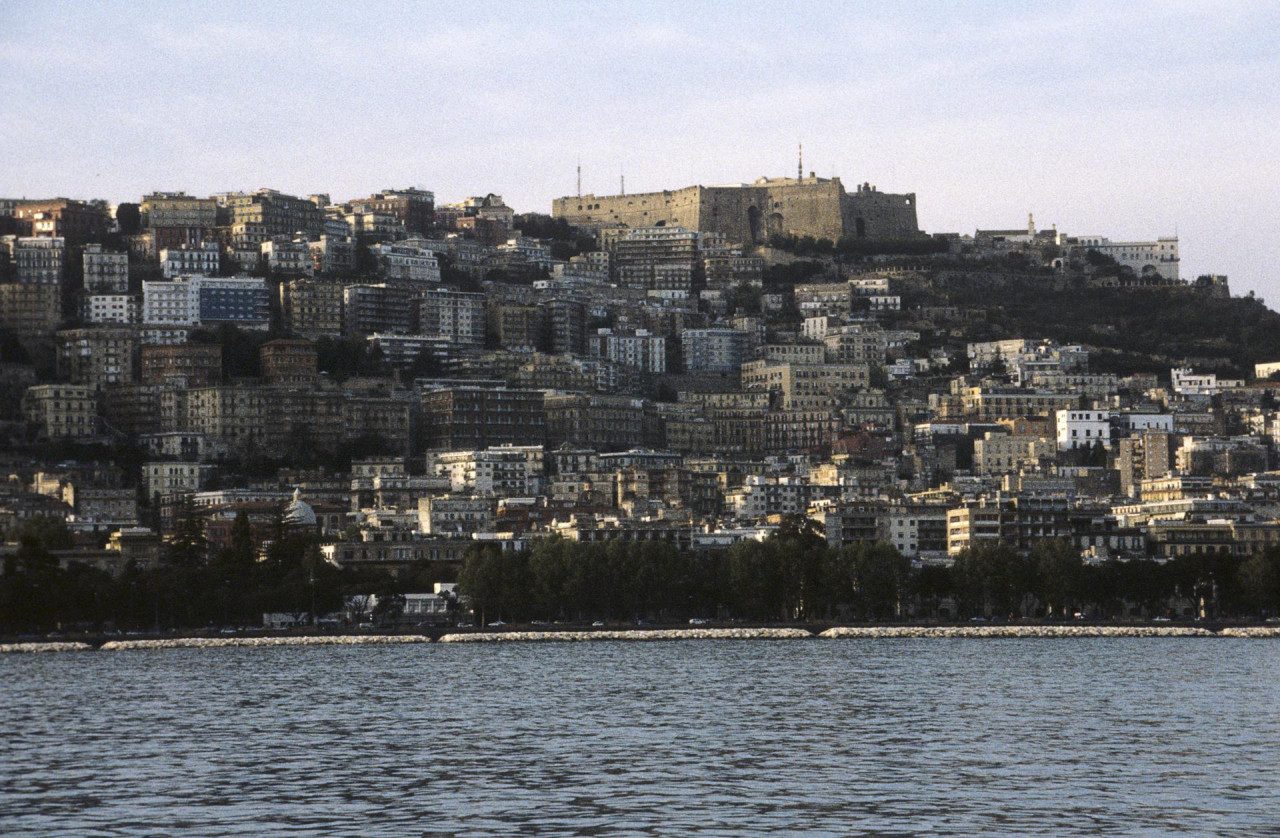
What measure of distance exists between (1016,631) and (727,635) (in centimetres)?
1205

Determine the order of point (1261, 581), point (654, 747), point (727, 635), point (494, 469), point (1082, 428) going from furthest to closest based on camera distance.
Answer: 1. point (1082, 428)
2. point (494, 469)
3. point (1261, 581)
4. point (727, 635)
5. point (654, 747)

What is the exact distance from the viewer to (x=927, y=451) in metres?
Result: 157

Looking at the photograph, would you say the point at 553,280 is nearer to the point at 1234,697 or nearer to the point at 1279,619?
the point at 1279,619

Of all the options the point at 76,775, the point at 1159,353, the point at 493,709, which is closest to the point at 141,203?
the point at 1159,353

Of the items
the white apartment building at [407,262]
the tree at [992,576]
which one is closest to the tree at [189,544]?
the tree at [992,576]

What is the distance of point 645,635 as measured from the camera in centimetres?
10050

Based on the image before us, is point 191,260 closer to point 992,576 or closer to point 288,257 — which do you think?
point 288,257

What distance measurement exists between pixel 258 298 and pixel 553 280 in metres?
30.0

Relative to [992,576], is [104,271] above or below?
above

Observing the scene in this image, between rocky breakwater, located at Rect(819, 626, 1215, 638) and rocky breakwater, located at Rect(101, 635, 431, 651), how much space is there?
18.3m

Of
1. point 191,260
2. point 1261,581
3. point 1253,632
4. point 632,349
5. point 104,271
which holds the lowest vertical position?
point 1253,632

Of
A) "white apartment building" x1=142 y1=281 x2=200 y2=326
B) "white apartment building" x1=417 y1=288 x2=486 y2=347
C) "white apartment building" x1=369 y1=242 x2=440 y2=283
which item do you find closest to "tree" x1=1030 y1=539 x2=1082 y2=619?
"white apartment building" x1=417 y1=288 x2=486 y2=347

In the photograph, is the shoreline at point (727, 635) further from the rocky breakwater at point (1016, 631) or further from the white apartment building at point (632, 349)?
the white apartment building at point (632, 349)

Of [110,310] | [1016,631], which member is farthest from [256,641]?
[110,310]
